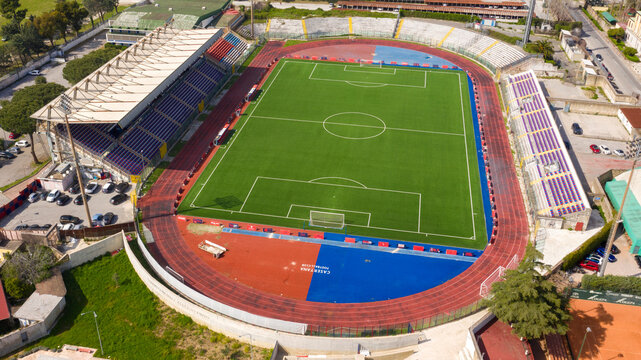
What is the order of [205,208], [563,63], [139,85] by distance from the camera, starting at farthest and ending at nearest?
[563,63] → [139,85] → [205,208]

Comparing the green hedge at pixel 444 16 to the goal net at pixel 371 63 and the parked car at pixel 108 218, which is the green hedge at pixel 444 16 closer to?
the goal net at pixel 371 63

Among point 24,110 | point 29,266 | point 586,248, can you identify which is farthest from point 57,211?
point 586,248

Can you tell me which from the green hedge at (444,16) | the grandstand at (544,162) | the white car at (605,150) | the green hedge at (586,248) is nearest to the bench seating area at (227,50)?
the green hedge at (444,16)

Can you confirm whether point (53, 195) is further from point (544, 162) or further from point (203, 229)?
point (544, 162)

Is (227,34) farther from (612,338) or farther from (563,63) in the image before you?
(612,338)

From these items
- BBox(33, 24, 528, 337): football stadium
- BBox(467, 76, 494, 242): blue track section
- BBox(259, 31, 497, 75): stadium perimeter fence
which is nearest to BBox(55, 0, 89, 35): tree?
BBox(33, 24, 528, 337): football stadium

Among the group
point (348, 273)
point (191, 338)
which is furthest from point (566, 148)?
point (191, 338)
